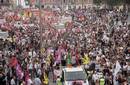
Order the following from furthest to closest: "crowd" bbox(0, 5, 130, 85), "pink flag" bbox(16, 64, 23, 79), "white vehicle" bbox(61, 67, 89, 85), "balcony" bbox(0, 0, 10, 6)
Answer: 1. "balcony" bbox(0, 0, 10, 6)
2. "pink flag" bbox(16, 64, 23, 79)
3. "crowd" bbox(0, 5, 130, 85)
4. "white vehicle" bbox(61, 67, 89, 85)

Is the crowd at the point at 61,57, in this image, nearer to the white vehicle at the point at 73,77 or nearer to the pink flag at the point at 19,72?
the pink flag at the point at 19,72

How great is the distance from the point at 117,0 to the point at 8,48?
138 feet

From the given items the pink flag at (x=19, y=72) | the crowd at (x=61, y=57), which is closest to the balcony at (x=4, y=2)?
the crowd at (x=61, y=57)

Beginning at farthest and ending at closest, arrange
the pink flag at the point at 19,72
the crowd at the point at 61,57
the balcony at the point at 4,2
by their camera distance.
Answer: the balcony at the point at 4,2 → the pink flag at the point at 19,72 → the crowd at the point at 61,57

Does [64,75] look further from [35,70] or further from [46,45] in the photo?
[46,45]

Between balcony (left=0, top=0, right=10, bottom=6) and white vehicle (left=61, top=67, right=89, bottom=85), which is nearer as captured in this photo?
white vehicle (left=61, top=67, right=89, bottom=85)

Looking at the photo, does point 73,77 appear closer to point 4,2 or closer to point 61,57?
point 61,57

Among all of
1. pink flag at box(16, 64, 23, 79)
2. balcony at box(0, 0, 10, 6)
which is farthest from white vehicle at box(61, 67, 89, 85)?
balcony at box(0, 0, 10, 6)

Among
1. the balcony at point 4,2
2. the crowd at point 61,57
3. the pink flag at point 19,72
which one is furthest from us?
the balcony at point 4,2

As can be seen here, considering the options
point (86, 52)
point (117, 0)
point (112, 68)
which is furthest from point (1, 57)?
point (117, 0)

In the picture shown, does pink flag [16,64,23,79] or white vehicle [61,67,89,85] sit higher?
white vehicle [61,67,89,85]

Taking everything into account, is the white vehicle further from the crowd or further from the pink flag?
the pink flag

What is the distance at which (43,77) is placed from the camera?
2302 centimetres

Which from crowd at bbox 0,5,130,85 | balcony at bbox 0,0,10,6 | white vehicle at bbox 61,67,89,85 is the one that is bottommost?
balcony at bbox 0,0,10,6
